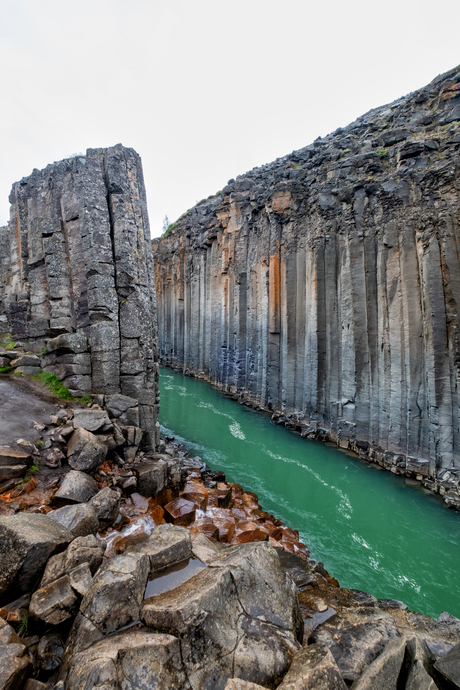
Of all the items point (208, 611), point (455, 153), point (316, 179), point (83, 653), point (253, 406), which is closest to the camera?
point (83, 653)

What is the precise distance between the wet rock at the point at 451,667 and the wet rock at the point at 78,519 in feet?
13.0

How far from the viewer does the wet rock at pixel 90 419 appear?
22.6ft

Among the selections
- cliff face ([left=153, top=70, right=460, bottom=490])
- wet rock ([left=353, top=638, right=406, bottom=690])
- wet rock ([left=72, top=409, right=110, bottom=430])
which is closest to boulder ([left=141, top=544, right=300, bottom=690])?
wet rock ([left=353, top=638, right=406, bottom=690])

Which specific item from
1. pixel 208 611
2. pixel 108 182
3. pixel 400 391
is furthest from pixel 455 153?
pixel 208 611

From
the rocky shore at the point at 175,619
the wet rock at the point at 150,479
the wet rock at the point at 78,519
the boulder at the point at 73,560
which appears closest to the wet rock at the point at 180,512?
the wet rock at the point at 150,479

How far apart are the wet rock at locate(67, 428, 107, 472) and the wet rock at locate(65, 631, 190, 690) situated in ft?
12.0

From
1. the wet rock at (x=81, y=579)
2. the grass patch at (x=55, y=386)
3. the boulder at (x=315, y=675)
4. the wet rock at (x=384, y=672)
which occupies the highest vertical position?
the grass patch at (x=55, y=386)

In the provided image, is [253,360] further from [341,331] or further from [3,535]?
[3,535]

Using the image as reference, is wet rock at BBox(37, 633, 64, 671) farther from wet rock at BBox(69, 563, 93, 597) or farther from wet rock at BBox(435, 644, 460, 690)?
wet rock at BBox(435, 644, 460, 690)

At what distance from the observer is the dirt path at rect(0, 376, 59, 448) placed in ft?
20.6

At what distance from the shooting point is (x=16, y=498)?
505 cm

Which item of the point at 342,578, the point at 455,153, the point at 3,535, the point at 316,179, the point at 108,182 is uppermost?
the point at 316,179

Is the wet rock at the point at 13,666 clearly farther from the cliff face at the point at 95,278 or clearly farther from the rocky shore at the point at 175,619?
the cliff face at the point at 95,278

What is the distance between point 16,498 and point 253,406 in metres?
13.9
